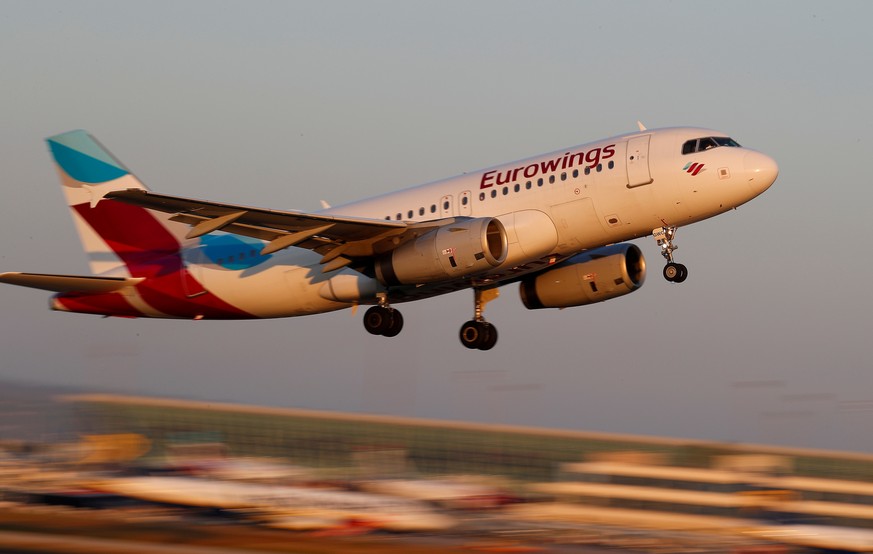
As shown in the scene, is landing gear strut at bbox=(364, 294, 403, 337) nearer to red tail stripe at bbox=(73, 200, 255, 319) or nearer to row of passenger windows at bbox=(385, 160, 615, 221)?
row of passenger windows at bbox=(385, 160, 615, 221)

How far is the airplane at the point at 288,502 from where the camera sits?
36.1m

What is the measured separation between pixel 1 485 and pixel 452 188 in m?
18.6

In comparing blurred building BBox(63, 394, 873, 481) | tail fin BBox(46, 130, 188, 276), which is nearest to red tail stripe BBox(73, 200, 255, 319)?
tail fin BBox(46, 130, 188, 276)

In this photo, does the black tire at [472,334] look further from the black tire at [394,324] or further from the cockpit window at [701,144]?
the cockpit window at [701,144]

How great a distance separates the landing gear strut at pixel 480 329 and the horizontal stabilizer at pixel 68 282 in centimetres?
1154

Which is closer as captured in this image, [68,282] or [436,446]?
[68,282]

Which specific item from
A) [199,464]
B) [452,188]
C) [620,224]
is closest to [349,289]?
[452,188]

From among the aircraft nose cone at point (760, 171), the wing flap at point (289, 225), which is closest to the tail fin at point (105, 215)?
the wing flap at point (289, 225)

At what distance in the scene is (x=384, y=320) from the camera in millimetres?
36156

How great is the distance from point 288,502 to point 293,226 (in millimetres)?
10386

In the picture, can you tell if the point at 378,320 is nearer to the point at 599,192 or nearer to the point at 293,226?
the point at 293,226

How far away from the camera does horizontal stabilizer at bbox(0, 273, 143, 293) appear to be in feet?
117

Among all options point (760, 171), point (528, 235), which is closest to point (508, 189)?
point (528, 235)

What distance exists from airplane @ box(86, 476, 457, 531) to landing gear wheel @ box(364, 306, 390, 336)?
579 centimetres
